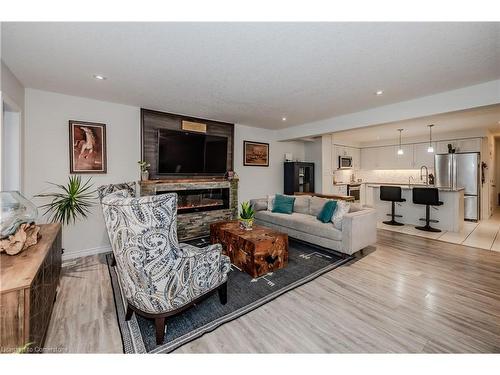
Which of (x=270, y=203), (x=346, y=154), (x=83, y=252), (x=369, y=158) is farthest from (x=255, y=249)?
(x=369, y=158)

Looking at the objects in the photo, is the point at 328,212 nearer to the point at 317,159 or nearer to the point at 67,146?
the point at 317,159

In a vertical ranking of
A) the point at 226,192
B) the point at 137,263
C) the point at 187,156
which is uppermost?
the point at 187,156

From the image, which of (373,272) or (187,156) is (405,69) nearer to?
(373,272)

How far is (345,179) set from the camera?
25.5 feet

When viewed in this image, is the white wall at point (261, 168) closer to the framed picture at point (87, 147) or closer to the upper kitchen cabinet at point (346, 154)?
the upper kitchen cabinet at point (346, 154)

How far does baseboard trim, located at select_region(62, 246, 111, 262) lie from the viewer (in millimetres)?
3406

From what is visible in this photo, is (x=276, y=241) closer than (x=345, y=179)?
Yes

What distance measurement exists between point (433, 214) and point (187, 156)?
5.73 m

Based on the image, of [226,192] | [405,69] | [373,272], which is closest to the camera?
[405,69]

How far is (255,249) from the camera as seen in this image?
278 centimetres

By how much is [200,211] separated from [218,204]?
1.60 ft

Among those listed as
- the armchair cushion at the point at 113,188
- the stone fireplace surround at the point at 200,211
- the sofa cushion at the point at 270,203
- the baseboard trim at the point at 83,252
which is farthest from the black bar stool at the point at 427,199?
the baseboard trim at the point at 83,252

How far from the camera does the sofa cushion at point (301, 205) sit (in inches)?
182
